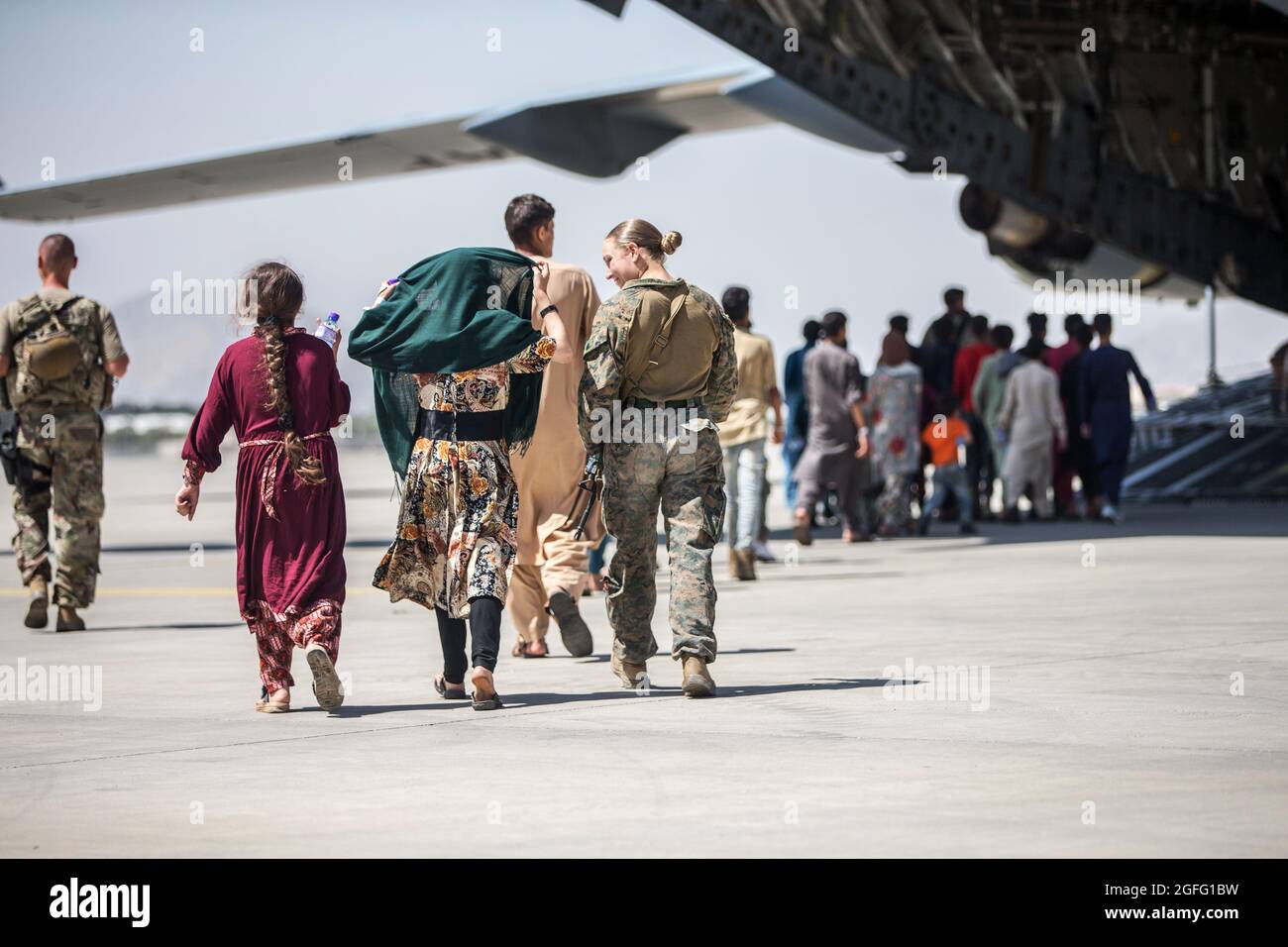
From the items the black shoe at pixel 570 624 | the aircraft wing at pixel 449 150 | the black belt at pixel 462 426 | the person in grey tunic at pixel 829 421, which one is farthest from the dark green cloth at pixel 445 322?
the aircraft wing at pixel 449 150

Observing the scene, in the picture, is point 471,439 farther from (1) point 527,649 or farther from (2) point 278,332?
(1) point 527,649

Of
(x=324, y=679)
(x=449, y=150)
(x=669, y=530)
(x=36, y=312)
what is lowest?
(x=324, y=679)

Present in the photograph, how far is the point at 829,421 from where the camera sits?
49.8 ft

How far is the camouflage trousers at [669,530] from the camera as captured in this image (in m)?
6.85

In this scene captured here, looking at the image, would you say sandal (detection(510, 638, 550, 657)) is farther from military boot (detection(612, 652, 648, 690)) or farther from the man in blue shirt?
the man in blue shirt

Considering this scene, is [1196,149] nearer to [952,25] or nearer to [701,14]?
[952,25]

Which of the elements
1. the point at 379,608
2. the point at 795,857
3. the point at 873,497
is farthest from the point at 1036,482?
the point at 795,857

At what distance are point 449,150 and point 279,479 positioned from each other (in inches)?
648

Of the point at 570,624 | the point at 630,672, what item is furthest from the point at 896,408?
the point at 630,672

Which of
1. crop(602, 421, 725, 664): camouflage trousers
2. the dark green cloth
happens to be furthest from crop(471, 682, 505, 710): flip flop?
the dark green cloth

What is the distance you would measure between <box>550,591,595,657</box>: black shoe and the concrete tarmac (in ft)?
0.37

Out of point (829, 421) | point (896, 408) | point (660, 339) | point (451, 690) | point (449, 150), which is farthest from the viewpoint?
point (449, 150)

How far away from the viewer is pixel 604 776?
Answer: 17.0ft

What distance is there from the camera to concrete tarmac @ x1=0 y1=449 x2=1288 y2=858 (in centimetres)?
439
